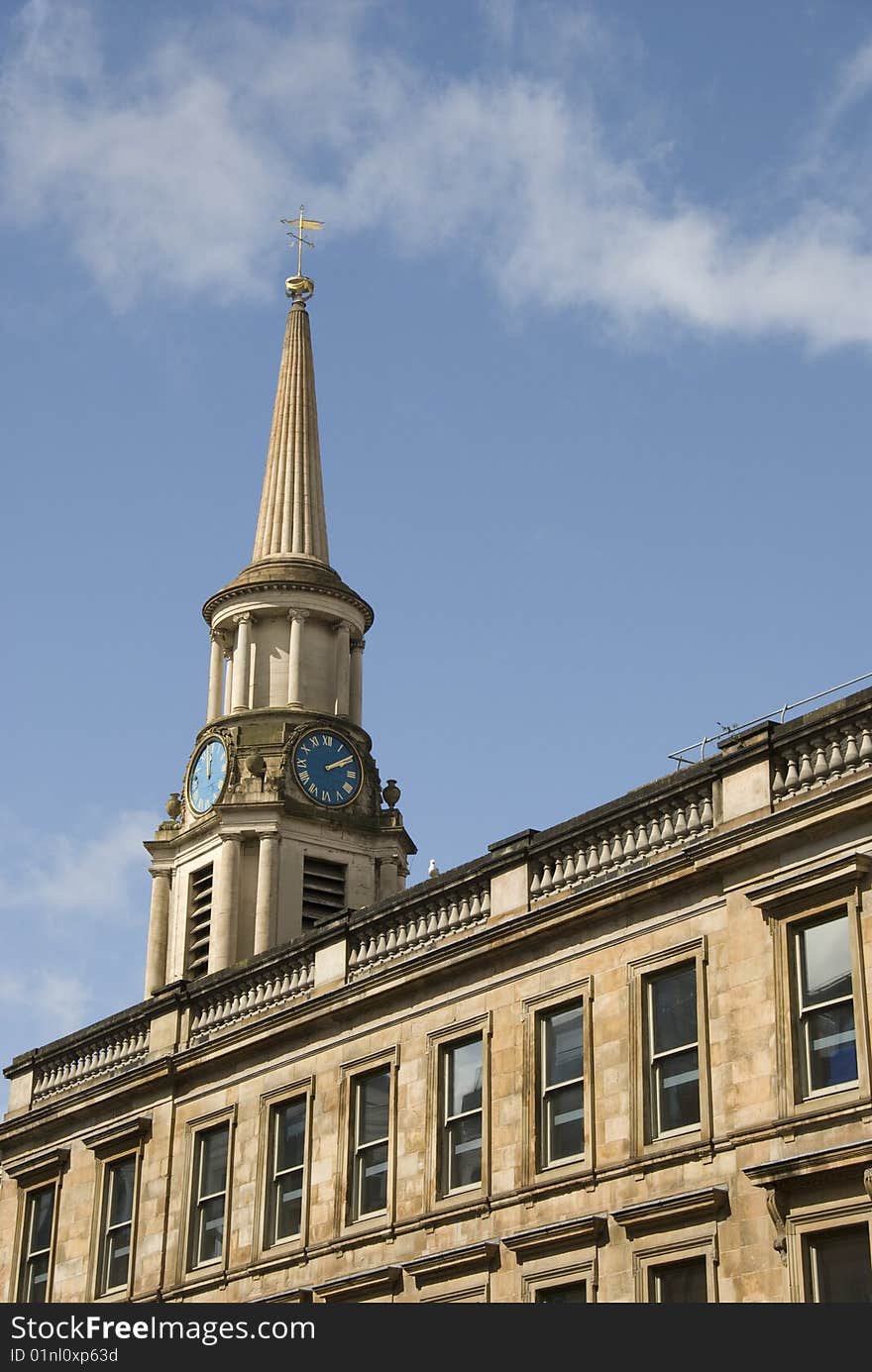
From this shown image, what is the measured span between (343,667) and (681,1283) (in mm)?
34733

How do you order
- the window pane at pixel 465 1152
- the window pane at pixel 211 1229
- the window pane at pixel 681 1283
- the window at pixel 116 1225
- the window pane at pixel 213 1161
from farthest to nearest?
the window at pixel 116 1225 → the window pane at pixel 213 1161 → the window pane at pixel 211 1229 → the window pane at pixel 465 1152 → the window pane at pixel 681 1283

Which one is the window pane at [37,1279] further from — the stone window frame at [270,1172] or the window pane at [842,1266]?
the window pane at [842,1266]

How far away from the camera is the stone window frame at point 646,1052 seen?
105 feet

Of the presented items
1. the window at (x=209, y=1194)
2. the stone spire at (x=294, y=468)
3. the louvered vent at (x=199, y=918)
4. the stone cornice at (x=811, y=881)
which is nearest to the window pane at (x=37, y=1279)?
the window at (x=209, y=1194)

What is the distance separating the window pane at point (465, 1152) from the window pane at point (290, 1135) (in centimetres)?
366

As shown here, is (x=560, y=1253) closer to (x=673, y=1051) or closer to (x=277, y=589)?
(x=673, y=1051)

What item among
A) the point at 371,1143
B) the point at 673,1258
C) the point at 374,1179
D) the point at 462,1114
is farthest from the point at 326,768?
the point at 673,1258

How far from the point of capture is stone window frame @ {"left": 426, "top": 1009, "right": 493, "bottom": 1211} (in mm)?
35219

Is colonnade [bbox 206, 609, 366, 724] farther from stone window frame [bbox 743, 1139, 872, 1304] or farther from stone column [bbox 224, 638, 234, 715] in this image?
stone window frame [bbox 743, 1139, 872, 1304]

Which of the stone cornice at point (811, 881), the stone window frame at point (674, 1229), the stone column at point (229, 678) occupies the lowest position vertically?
the stone window frame at point (674, 1229)

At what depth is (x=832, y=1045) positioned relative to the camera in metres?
30.6

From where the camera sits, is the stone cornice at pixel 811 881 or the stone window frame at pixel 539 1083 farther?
the stone window frame at pixel 539 1083

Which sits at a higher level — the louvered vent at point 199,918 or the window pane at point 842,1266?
the louvered vent at point 199,918

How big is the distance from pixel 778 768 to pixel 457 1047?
288 inches
